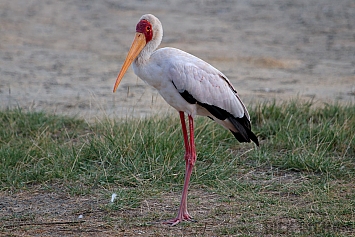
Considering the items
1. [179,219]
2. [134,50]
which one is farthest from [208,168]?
[134,50]

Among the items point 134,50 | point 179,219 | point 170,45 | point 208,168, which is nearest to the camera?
point 179,219

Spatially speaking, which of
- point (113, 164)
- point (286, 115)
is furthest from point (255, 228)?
point (286, 115)

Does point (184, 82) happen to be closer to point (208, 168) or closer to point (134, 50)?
point (134, 50)

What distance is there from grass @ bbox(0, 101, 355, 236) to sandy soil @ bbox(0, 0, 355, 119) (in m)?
0.99

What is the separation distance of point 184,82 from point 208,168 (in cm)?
108

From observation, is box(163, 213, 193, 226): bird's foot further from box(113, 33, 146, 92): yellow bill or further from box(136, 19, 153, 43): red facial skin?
box(136, 19, 153, 43): red facial skin

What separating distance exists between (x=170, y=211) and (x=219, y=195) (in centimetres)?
48

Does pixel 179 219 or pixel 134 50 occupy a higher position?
pixel 134 50

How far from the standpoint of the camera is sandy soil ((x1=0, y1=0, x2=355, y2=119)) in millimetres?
8805

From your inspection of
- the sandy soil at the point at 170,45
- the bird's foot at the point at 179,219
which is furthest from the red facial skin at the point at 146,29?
the sandy soil at the point at 170,45

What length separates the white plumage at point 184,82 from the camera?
4.87m

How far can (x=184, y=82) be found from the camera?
15.9 ft

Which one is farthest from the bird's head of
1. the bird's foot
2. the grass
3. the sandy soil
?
the sandy soil

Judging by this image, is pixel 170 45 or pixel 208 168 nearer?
pixel 208 168
